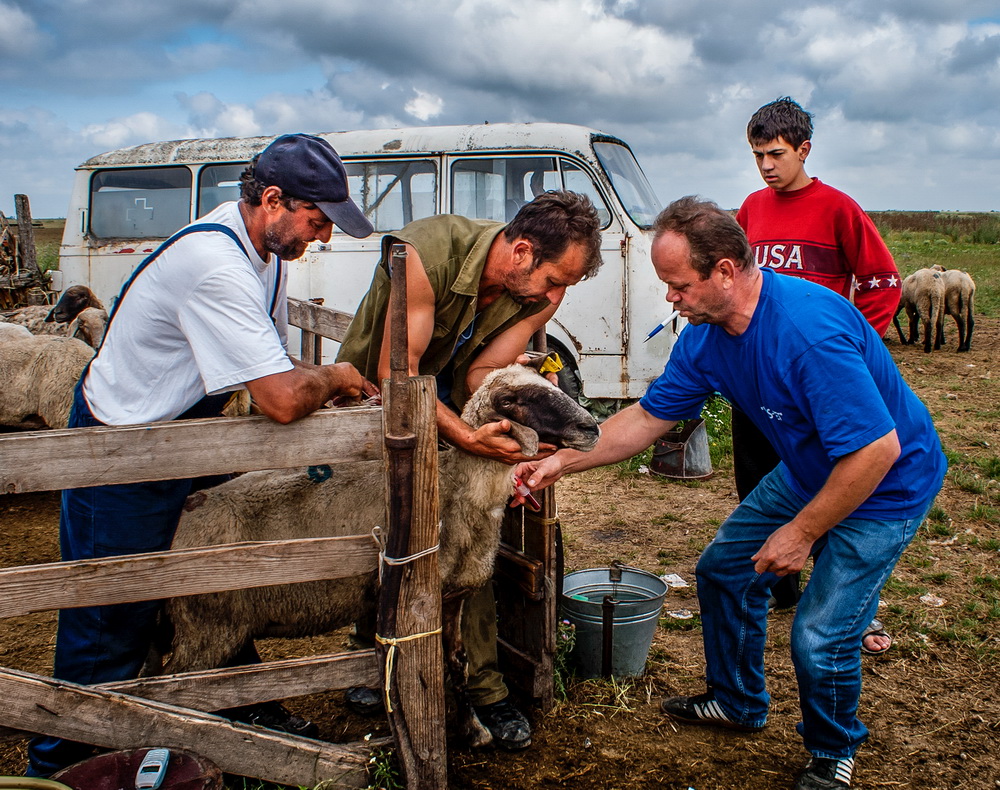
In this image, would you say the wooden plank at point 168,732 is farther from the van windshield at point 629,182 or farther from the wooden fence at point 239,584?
the van windshield at point 629,182

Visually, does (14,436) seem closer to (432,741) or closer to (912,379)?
(432,741)

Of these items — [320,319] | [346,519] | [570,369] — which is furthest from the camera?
[570,369]

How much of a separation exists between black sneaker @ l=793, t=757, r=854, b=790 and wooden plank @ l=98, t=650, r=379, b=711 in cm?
156

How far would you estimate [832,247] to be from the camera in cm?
396

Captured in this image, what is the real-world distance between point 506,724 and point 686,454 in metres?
4.03

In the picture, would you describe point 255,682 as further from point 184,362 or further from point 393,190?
point 393,190

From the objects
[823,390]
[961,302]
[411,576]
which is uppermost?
[961,302]

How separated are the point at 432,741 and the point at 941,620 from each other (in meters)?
3.01

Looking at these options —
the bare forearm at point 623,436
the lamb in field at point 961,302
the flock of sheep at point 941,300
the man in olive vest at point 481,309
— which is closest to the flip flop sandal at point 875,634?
the bare forearm at point 623,436

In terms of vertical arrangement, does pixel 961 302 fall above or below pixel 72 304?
above

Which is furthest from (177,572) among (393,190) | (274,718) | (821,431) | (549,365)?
(393,190)

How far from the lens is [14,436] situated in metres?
2.03

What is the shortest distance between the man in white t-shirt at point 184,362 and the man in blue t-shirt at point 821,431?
1212 mm

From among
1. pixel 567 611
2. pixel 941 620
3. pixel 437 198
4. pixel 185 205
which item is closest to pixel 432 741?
pixel 567 611
